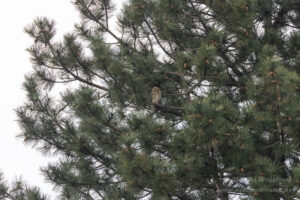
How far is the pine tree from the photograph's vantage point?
417 centimetres

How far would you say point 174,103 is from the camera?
670cm

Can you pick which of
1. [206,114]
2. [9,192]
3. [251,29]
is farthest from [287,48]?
[9,192]

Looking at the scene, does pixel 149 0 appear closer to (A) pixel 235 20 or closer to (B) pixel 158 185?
(A) pixel 235 20

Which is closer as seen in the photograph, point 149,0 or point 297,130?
point 297,130

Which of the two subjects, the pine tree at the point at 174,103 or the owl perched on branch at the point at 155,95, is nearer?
the pine tree at the point at 174,103

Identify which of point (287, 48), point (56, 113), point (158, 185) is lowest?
point (158, 185)

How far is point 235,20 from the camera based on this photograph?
19.2ft

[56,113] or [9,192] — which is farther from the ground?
[56,113]

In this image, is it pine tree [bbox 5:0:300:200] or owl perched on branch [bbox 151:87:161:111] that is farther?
owl perched on branch [bbox 151:87:161:111]

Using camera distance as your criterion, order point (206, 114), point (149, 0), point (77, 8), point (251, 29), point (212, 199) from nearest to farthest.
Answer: point (206, 114), point (212, 199), point (251, 29), point (149, 0), point (77, 8)

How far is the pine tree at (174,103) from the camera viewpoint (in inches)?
164

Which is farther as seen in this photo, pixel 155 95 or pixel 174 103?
pixel 174 103

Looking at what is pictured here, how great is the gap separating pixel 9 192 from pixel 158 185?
298cm

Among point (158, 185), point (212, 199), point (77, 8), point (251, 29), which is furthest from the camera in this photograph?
point (77, 8)
